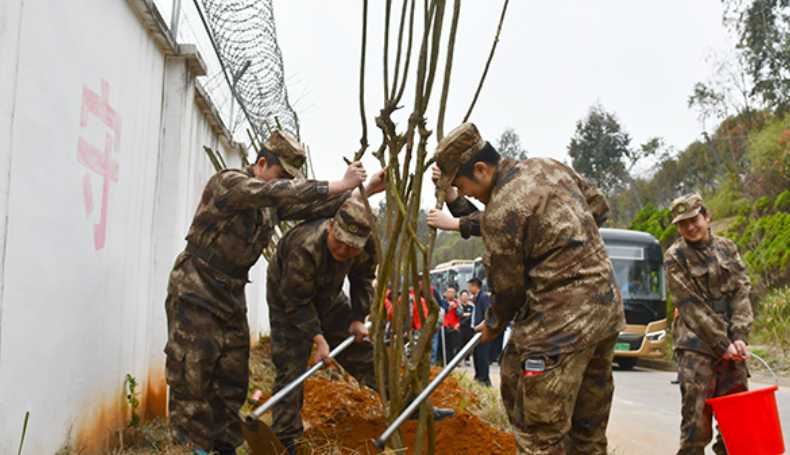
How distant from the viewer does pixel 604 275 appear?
261cm

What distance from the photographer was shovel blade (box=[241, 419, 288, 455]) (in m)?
3.07

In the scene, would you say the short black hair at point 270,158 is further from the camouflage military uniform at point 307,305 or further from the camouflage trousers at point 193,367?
the camouflage trousers at point 193,367

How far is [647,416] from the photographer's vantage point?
6707 mm

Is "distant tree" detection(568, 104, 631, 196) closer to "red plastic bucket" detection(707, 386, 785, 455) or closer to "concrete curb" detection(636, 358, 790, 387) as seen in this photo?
"concrete curb" detection(636, 358, 790, 387)

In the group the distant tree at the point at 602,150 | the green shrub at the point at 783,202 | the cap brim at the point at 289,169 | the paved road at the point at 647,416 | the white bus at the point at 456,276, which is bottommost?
the paved road at the point at 647,416

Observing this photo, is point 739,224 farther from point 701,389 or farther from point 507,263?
point 507,263

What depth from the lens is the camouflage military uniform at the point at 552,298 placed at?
2496mm

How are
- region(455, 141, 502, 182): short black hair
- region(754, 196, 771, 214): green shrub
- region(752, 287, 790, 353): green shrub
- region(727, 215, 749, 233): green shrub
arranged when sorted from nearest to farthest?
region(455, 141, 502, 182): short black hair → region(752, 287, 790, 353): green shrub → region(754, 196, 771, 214): green shrub → region(727, 215, 749, 233): green shrub

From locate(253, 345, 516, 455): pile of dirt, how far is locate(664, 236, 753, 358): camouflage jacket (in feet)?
4.52

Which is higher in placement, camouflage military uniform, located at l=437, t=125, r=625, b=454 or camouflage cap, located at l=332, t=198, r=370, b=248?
camouflage cap, located at l=332, t=198, r=370, b=248

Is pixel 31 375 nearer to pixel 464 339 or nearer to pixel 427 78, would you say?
pixel 427 78

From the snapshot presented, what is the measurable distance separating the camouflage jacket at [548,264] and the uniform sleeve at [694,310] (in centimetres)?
171

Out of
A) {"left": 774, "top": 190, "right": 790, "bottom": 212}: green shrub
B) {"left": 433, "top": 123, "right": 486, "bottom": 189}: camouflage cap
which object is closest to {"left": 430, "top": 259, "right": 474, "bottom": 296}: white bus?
{"left": 774, "top": 190, "right": 790, "bottom": 212}: green shrub

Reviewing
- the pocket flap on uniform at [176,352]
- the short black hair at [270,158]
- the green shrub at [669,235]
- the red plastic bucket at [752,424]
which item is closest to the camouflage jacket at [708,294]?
the red plastic bucket at [752,424]
